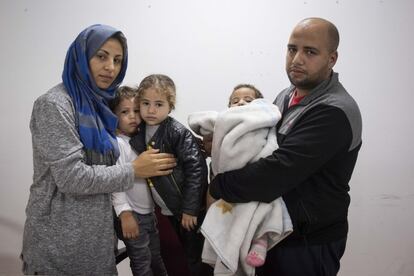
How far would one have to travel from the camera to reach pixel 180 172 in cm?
142

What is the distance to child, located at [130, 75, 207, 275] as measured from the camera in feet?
4.50

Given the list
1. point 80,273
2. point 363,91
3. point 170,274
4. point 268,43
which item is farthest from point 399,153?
point 80,273

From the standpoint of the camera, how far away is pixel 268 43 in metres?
2.03

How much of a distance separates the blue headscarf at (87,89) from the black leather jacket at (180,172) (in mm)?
245

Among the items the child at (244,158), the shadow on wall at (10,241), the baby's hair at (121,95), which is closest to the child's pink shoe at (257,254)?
the child at (244,158)

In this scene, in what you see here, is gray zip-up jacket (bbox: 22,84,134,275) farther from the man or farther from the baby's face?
the baby's face

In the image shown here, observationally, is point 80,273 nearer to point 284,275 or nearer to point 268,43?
point 284,275

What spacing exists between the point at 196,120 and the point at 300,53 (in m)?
0.50

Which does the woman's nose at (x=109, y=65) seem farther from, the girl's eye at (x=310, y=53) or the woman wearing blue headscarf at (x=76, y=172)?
the girl's eye at (x=310, y=53)

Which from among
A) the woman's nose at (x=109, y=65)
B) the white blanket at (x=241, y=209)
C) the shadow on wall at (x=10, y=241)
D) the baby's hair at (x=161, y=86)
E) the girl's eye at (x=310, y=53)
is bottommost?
the shadow on wall at (x=10, y=241)

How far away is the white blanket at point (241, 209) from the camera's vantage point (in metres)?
1.11

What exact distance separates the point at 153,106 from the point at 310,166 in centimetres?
71

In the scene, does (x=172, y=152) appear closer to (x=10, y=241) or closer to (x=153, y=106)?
(x=153, y=106)

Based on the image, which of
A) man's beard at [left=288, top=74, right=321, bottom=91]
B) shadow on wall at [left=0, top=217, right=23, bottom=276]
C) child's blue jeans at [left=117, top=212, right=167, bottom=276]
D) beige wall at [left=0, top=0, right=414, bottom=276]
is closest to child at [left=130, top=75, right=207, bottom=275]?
child's blue jeans at [left=117, top=212, right=167, bottom=276]
